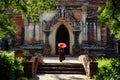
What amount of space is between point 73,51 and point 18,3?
12562 millimetres

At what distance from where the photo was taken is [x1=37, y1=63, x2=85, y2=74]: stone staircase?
17.2 metres

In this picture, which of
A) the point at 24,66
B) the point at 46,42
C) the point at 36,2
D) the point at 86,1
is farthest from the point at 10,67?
the point at 86,1

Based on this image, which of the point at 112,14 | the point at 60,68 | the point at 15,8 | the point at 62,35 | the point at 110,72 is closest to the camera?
the point at 110,72

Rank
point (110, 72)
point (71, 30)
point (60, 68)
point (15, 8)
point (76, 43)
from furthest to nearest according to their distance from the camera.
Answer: point (71, 30)
point (76, 43)
point (60, 68)
point (15, 8)
point (110, 72)

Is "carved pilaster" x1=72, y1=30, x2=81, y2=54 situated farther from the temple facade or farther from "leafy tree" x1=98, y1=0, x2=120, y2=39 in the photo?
"leafy tree" x1=98, y1=0, x2=120, y2=39

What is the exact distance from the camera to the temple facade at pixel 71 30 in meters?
26.8

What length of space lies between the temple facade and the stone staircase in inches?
336

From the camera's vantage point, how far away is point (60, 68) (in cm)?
1758

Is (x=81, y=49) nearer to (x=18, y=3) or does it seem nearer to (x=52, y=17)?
(x=52, y=17)

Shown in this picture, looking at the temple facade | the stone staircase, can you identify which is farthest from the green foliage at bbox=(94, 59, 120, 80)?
the temple facade

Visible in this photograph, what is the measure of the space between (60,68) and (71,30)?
992cm

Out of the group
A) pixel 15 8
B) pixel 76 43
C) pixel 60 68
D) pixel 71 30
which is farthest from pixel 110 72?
pixel 71 30

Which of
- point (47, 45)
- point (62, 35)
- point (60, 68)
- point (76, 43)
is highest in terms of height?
point (62, 35)

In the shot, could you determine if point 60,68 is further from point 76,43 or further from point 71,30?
point 71,30
